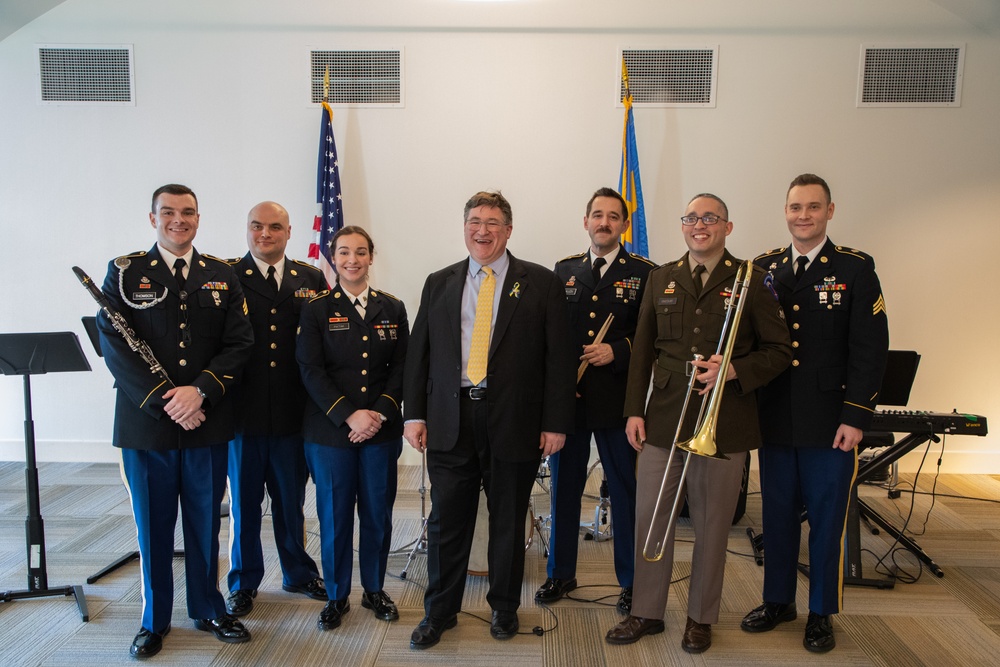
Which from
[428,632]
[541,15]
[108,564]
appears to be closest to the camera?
[428,632]

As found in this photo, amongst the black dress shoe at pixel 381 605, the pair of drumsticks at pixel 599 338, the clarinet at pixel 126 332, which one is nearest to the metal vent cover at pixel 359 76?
the pair of drumsticks at pixel 599 338

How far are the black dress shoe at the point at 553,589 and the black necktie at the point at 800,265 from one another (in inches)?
69.4

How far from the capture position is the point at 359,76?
548 centimetres

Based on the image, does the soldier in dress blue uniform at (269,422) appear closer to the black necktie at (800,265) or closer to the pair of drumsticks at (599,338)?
the pair of drumsticks at (599,338)

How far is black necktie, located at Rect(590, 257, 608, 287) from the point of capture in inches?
127

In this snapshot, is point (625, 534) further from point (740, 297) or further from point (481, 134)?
point (481, 134)

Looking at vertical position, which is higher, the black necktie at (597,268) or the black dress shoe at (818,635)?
the black necktie at (597,268)

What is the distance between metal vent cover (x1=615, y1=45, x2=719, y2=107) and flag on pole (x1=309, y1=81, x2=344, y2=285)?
7.63 ft

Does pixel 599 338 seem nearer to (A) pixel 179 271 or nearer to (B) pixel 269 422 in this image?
(B) pixel 269 422

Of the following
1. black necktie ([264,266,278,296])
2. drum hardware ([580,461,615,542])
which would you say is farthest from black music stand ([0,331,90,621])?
drum hardware ([580,461,615,542])

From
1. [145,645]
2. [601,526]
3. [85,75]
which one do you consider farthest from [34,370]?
[85,75]

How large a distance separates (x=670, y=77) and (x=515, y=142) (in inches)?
52.3

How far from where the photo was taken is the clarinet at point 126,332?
2.54 m

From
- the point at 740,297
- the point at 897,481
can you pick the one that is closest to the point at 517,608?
the point at 740,297
